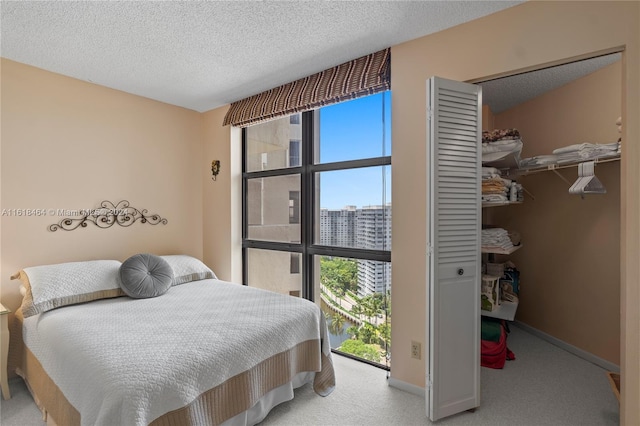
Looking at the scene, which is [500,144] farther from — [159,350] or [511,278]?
[159,350]

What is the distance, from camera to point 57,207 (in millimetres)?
2645

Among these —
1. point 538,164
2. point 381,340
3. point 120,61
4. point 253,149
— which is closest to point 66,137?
point 120,61

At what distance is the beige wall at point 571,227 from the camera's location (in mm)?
2447

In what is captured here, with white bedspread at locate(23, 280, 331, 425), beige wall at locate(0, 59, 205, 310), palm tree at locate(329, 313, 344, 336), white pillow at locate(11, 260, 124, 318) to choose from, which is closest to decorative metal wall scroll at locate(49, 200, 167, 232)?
beige wall at locate(0, 59, 205, 310)

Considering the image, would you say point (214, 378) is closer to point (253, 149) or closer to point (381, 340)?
point (381, 340)

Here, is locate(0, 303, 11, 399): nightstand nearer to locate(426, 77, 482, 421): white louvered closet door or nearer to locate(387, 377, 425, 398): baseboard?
locate(387, 377, 425, 398): baseboard

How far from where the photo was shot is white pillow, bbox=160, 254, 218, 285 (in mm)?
2863

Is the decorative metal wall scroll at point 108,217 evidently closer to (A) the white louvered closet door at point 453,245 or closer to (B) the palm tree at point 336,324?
(B) the palm tree at point 336,324

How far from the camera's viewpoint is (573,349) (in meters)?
2.71

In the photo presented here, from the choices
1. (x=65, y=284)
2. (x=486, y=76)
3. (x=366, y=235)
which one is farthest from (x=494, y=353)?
(x=65, y=284)

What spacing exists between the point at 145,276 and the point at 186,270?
1.46 ft

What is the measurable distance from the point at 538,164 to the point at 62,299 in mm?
3771

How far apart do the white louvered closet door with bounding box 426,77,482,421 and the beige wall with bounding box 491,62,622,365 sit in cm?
136

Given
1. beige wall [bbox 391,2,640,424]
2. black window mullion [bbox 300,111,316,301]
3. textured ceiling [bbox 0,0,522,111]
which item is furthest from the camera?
black window mullion [bbox 300,111,316,301]
